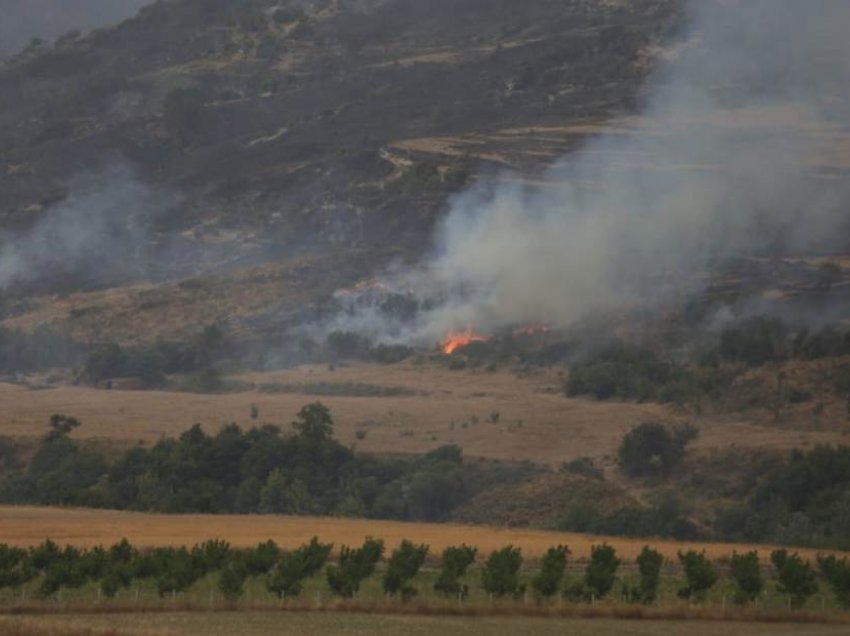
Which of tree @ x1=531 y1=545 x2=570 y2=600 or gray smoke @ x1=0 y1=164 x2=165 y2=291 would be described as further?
gray smoke @ x1=0 y1=164 x2=165 y2=291

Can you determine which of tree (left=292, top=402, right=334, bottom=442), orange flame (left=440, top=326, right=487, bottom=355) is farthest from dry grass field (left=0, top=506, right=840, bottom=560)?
orange flame (left=440, top=326, right=487, bottom=355)

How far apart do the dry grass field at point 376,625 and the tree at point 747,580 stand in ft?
8.16

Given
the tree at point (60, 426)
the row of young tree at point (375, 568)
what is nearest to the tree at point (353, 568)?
the row of young tree at point (375, 568)

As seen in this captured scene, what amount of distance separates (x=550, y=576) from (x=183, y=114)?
98753 millimetres

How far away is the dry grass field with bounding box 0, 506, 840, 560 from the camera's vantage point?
45.9m

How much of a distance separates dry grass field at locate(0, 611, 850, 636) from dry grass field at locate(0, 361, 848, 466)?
89.8ft

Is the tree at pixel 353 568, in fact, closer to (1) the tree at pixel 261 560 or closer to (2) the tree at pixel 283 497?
(1) the tree at pixel 261 560

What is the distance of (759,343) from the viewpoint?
73.8 m

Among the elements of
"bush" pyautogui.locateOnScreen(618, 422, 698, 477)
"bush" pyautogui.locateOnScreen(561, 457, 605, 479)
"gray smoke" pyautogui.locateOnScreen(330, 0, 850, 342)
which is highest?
"gray smoke" pyautogui.locateOnScreen(330, 0, 850, 342)

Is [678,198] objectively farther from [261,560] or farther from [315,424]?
[261,560]

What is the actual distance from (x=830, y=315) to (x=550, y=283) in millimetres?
13365

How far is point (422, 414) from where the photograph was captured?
70625 mm

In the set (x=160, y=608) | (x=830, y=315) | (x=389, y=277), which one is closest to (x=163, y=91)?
(x=389, y=277)

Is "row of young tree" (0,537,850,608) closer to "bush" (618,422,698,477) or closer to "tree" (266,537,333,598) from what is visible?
"tree" (266,537,333,598)
